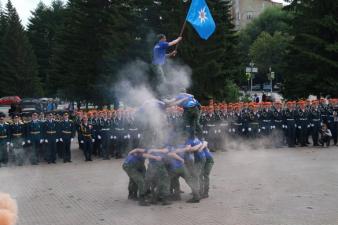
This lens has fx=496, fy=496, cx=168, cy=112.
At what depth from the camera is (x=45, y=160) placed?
17453 mm

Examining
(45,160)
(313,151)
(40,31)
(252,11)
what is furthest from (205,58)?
(252,11)

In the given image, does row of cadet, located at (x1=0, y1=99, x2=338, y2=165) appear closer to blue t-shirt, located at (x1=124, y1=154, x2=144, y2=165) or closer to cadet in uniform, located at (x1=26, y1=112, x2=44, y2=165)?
cadet in uniform, located at (x1=26, y1=112, x2=44, y2=165)

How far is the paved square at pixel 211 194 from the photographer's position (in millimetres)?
9359

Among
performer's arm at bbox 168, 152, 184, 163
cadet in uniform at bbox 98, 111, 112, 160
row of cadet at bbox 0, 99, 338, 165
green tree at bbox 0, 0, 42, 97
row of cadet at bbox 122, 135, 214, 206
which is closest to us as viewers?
row of cadet at bbox 122, 135, 214, 206

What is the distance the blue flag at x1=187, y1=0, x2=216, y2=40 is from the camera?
449 inches

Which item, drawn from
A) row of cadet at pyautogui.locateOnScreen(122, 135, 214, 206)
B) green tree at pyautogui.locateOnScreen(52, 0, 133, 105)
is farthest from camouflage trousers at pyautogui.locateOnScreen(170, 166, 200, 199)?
green tree at pyautogui.locateOnScreen(52, 0, 133, 105)

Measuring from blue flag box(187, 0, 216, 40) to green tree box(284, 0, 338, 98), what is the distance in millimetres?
18207

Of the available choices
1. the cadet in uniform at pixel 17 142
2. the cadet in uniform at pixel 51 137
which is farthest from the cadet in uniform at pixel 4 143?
the cadet in uniform at pixel 51 137

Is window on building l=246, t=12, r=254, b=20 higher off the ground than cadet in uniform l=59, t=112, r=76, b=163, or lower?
higher

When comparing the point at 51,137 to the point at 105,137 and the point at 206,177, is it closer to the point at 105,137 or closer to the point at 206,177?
the point at 105,137

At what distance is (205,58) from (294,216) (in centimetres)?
1801

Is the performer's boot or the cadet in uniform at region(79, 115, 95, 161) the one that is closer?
the performer's boot

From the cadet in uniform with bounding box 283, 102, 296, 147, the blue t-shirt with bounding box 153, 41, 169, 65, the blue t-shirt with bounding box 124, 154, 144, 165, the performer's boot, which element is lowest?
the performer's boot

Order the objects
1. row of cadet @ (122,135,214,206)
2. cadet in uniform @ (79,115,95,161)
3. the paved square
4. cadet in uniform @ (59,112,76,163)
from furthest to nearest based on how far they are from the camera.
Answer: cadet in uniform @ (79,115,95,161) < cadet in uniform @ (59,112,76,163) < row of cadet @ (122,135,214,206) < the paved square
